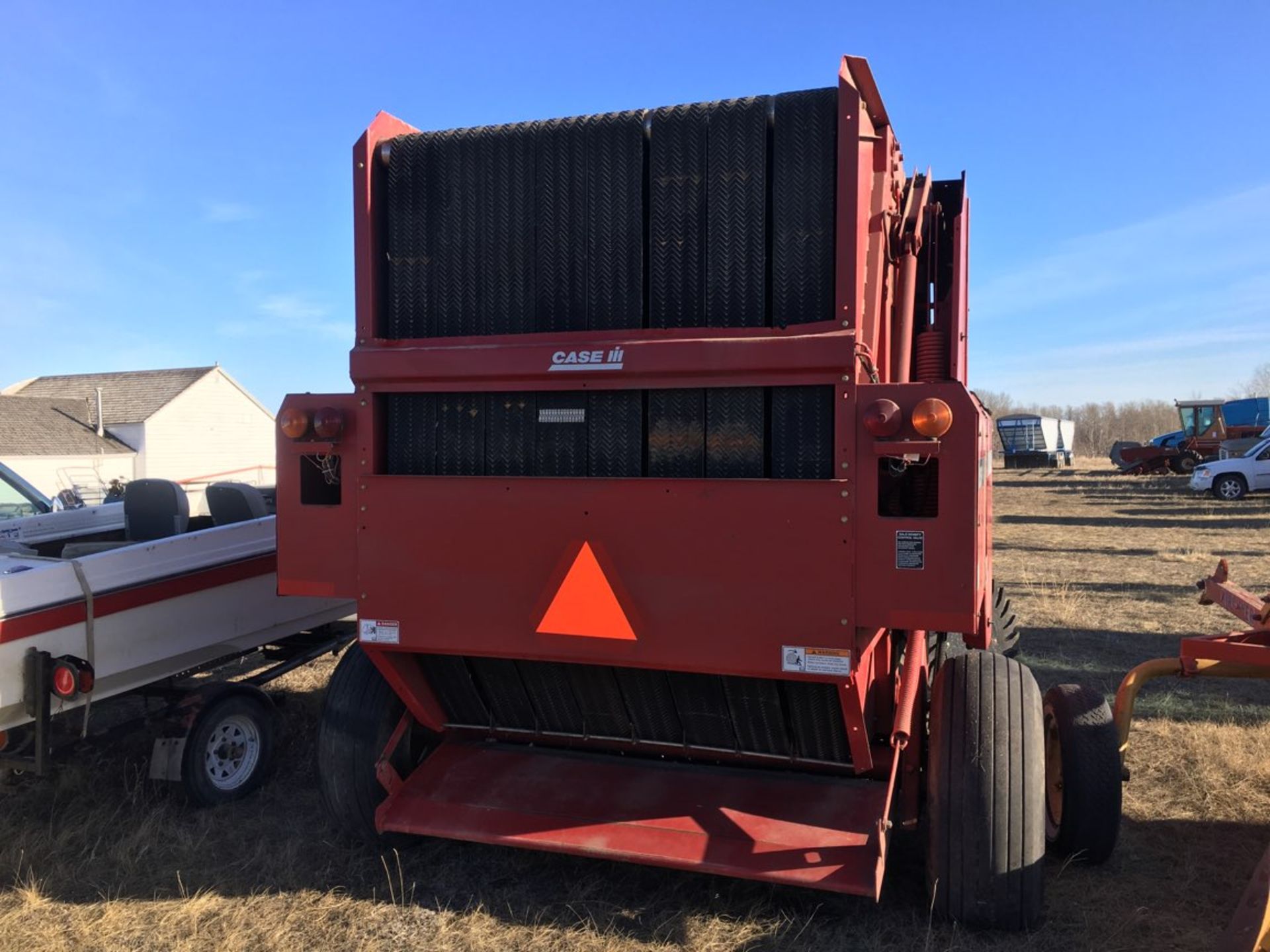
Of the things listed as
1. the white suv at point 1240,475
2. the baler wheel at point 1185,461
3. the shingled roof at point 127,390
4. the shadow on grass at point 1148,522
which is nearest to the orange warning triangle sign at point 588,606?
the shadow on grass at point 1148,522

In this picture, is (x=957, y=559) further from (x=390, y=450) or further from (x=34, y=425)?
(x=34, y=425)

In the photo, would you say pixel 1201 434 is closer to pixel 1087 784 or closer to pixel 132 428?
pixel 1087 784

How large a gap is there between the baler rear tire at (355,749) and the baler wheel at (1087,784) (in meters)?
2.69

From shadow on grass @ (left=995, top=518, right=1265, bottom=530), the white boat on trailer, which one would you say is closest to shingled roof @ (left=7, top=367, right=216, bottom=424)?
shadow on grass @ (left=995, top=518, right=1265, bottom=530)

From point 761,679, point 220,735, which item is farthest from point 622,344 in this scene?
point 220,735

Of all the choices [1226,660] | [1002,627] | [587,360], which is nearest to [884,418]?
[587,360]

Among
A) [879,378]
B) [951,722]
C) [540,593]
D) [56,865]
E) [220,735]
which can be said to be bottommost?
[56,865]

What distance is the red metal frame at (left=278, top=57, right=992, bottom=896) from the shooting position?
2.94 metres

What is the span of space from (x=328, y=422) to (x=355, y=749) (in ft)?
4.44

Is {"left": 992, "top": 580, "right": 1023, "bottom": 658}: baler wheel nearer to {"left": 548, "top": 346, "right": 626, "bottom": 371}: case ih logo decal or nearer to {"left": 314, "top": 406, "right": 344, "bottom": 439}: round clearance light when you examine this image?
{"left": 548, "top": 346, "right": 626, "bottom": 371}: case ih logo decal

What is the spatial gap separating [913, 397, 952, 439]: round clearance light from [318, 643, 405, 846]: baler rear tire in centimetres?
233

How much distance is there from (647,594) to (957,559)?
0.99 metres

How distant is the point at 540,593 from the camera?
3252 millimetres

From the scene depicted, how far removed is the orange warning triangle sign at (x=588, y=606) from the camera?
317cm
